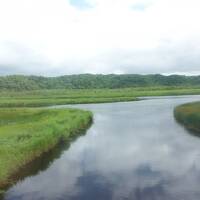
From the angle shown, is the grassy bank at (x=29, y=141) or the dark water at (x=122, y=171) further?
the grassy bank at (x=29, y=141)

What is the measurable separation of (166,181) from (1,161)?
10.7 m

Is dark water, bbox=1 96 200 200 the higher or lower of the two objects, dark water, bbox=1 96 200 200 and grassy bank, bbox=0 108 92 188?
the lower

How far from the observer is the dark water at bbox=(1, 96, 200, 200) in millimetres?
22484

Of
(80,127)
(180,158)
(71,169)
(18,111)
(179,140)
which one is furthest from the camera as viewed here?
(18,111)

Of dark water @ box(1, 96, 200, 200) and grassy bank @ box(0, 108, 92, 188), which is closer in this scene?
dark water @ box(1, 96, 200, 200)

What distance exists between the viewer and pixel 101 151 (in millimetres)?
34750

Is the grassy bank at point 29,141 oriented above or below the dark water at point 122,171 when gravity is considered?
above

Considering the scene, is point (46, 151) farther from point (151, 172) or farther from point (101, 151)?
point (151, 172)

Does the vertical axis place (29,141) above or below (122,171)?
above

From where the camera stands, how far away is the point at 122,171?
27.4 metres

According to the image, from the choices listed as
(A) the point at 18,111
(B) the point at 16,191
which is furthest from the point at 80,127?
(B) the point at 16,191

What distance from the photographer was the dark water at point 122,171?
73.8 feet

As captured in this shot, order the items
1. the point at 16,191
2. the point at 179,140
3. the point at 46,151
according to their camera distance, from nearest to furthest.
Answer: the point at 16,191 < the point at 46,151 < the point at 179,140

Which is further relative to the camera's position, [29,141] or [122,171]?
[29,141]
